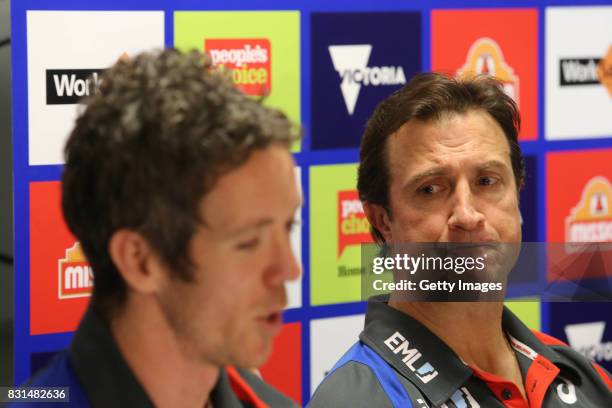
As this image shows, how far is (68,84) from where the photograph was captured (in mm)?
1992

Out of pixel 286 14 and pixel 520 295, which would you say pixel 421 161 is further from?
pixel 286 14

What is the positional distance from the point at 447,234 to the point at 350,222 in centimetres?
68

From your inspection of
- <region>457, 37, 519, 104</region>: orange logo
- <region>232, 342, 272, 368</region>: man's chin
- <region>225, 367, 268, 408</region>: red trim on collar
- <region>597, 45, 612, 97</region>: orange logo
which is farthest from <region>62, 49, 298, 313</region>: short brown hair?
<region>597, 45, 612, 97</region>: orange logo

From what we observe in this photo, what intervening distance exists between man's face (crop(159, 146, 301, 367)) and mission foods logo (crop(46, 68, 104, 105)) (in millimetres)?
957

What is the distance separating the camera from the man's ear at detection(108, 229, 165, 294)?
3.52ft

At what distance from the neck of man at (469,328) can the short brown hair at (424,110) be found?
0.16 meters

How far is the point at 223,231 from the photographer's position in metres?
1.07

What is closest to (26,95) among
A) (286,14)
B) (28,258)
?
(28,258)

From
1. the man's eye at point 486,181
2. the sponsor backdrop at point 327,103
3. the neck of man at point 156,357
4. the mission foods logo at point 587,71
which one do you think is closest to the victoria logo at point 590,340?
the sponsor backdrop at point 327,103

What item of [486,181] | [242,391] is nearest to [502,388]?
[486,181]

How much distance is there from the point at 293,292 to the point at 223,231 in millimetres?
1235

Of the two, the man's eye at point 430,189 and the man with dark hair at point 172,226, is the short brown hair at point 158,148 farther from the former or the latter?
the man's eye at point 430,189

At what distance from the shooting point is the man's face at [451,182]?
5.58ft

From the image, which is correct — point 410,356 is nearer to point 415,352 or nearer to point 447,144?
point 415,352
